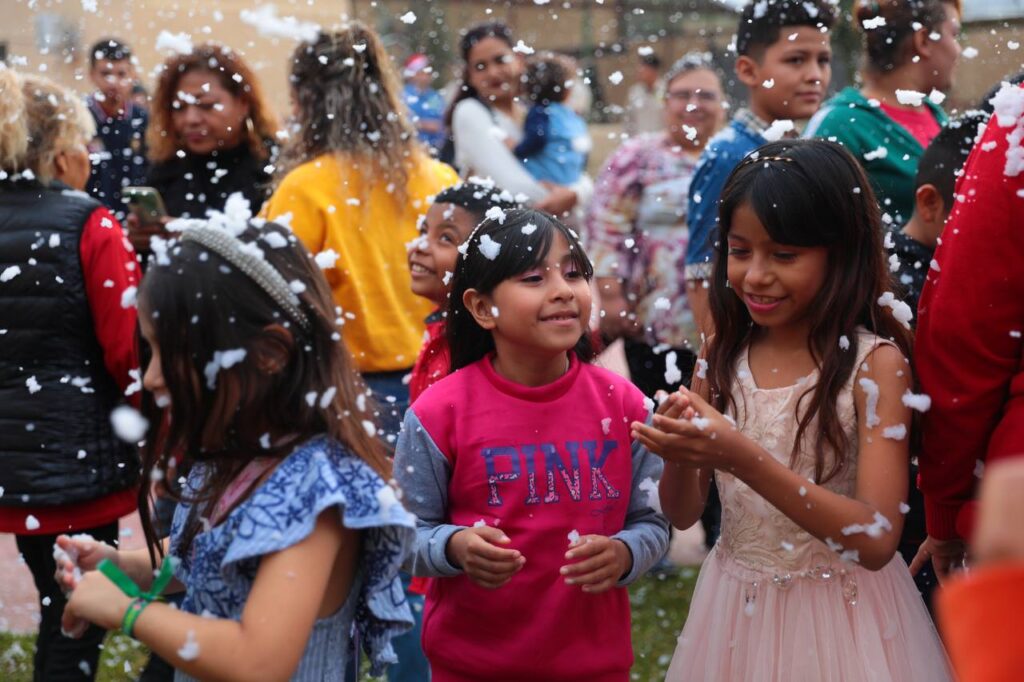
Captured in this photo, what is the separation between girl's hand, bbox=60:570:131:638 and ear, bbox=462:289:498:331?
3.16ft

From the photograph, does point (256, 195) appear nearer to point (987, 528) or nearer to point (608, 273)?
point (608, 273)

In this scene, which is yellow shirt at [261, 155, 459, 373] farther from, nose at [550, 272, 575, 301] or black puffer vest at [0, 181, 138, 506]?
nose at [550, 272, 575, 301]

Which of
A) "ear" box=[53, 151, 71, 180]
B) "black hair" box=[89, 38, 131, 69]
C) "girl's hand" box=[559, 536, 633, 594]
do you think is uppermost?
"ear" box=[53, 151, 71, 180]

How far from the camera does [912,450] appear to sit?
244cm

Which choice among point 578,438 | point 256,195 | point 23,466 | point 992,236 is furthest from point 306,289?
point 256,195

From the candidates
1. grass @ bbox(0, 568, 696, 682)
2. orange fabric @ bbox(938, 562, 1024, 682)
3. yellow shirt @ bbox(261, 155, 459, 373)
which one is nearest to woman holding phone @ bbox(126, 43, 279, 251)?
yellow shirt @ bbox(261, 155, 459, 373)

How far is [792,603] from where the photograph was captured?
2336mm

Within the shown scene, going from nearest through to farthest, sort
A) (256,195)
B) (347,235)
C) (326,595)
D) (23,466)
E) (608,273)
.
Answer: (326,595)
(23,466)
(347,235)
(256,195)
(608,273)

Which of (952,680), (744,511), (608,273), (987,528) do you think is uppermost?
(987,528)

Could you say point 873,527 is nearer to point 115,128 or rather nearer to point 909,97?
point 909,97

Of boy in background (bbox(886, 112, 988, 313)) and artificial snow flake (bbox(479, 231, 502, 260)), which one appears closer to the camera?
artificial snow flake (bbox(479, 231, 502, 260))

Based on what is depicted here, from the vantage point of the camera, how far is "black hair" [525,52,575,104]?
654 centimetres

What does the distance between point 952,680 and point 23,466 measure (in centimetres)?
239

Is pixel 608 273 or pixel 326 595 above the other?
pixel 326 595
